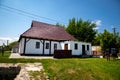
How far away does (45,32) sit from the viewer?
964 inches

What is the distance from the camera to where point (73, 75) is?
971 centimetres

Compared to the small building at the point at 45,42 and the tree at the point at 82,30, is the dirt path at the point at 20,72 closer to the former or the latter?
the small building at the point at 45,42

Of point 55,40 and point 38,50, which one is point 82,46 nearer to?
point 55,40

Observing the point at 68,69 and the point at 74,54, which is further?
the point at 74,54

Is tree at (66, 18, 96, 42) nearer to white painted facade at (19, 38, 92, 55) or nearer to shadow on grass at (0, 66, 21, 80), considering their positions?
white painted facade at (19, 38, 92, 55)

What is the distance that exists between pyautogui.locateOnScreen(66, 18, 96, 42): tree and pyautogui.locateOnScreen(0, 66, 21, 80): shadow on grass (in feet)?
117

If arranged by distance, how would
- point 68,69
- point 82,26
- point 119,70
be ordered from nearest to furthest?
point 68,69 → point 119,70 → point 82,26

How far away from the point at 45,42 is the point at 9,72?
12653 mm

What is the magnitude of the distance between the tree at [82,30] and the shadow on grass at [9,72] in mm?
35600

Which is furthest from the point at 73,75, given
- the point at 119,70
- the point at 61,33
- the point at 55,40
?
the point at 61,33

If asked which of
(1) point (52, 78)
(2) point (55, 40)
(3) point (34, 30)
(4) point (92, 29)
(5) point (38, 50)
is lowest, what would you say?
(1) point (52, 78)

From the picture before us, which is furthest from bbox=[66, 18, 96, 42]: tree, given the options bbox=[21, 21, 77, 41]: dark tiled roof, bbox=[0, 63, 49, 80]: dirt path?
bbox=[0, 63, 49, 80]: dirt path

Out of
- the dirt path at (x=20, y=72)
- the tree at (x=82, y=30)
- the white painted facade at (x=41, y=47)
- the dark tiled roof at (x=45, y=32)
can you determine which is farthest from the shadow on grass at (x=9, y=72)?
the tree at (x=82, y=30)

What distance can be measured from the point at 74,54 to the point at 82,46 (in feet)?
8.08
